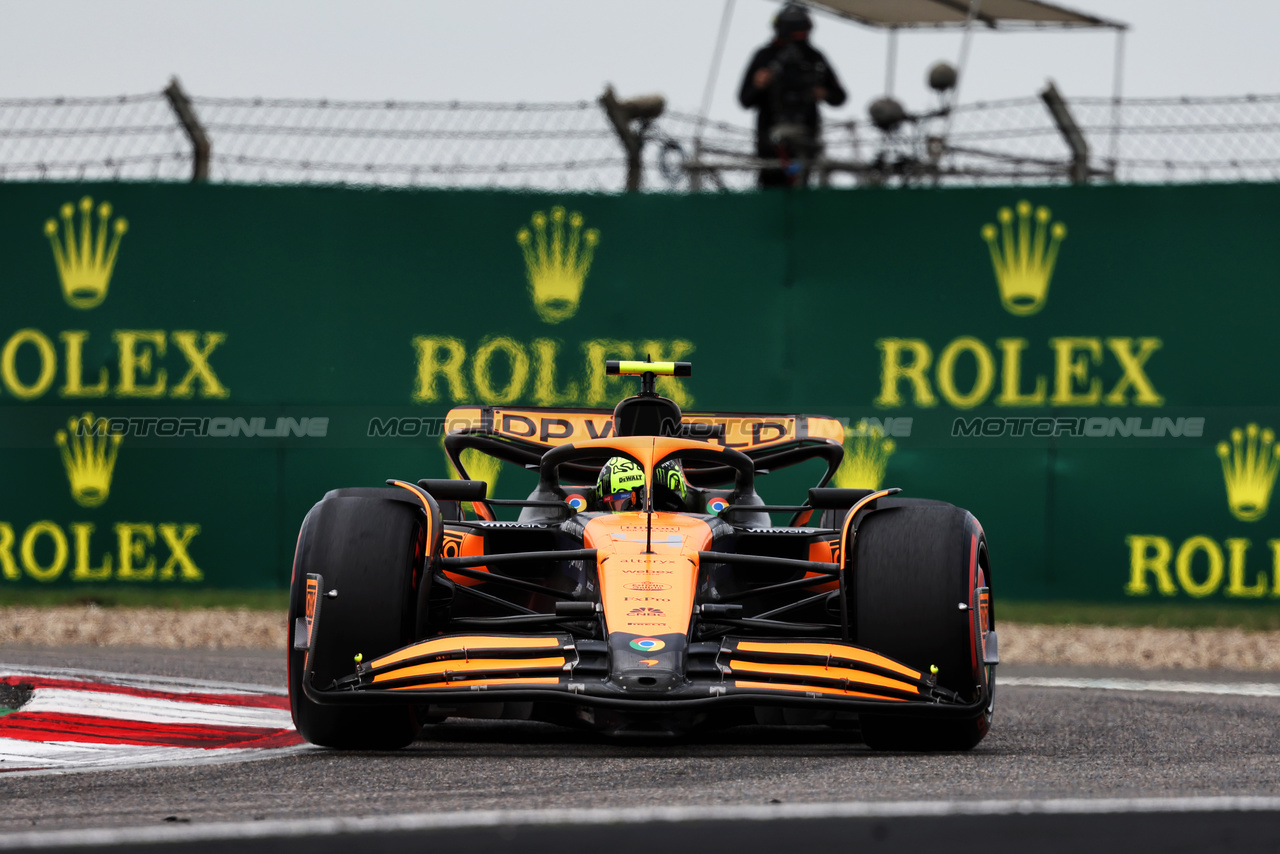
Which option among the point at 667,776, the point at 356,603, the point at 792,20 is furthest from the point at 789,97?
the point at 667,776

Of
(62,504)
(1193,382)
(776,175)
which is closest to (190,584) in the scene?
(62,504)

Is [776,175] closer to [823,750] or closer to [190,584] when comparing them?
[190,584]

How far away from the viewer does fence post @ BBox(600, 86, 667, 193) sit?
400 inches

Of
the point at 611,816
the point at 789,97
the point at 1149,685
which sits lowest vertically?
the point at 1149,685

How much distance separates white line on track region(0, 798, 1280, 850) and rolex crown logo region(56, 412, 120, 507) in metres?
A: 6.97

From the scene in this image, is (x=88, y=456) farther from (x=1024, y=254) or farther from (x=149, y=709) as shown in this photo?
(x=1024, y=254)

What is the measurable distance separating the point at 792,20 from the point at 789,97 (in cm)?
73

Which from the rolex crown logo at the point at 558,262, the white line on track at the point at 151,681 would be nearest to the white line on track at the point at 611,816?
the white line on track at the point at 151,681

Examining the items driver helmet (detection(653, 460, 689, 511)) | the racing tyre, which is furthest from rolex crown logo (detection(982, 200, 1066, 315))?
the racing tyre

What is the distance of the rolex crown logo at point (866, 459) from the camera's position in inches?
398

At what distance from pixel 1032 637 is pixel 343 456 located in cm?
411

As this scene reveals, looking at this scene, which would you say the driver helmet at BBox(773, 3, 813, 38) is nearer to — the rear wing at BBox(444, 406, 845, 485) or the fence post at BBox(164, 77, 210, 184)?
the fence post at BBox(164, 77, 210, 184)

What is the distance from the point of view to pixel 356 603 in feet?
17.6

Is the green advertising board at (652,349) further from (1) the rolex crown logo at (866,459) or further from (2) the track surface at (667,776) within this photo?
(2) the track surface at (667,776)
